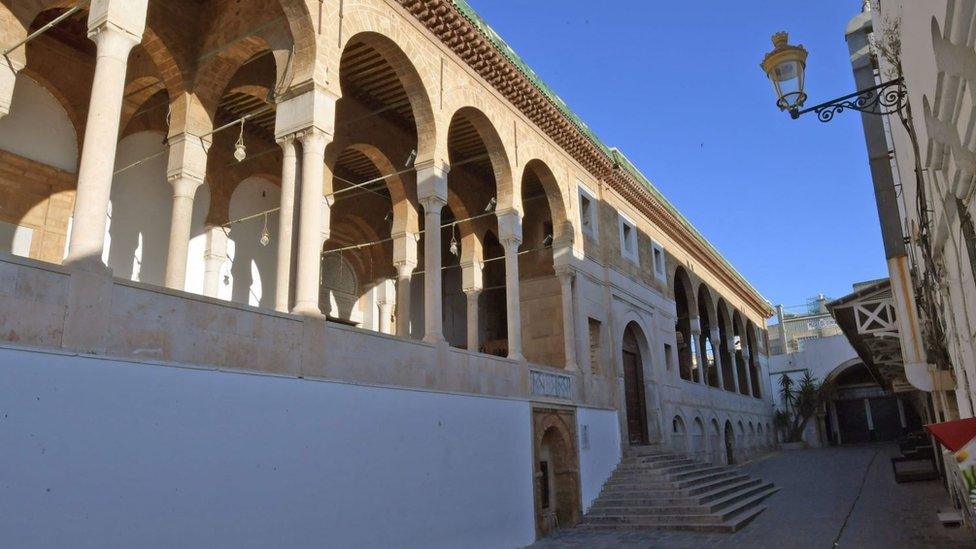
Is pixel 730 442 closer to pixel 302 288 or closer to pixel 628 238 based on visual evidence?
pixel 628 238

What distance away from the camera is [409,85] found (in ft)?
34.3

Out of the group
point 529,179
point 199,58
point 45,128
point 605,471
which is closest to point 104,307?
point 199,58

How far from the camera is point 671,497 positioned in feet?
41.7

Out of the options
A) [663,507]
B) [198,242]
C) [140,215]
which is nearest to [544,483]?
[663,507]

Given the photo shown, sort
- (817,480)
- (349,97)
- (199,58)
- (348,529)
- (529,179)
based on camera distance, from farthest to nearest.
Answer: (817,480) → (529,179) → (349,97) → (199,58) → (348,529)

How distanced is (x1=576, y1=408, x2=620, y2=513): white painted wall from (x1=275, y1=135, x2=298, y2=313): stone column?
7.13 meters

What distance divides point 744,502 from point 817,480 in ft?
20.5

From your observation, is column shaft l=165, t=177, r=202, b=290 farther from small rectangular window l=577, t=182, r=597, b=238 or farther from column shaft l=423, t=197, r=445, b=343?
small rectangular window l=577, t=182, r=597, b=238

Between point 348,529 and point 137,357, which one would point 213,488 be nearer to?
point 137,357

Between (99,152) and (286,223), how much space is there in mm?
2472

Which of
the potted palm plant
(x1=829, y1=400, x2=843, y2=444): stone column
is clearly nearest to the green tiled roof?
the potted palm plant

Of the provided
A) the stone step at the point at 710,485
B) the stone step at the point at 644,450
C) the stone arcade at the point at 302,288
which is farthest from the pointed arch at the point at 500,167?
the stone step at the point at 644,450

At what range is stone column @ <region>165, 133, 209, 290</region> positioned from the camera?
30.5ft

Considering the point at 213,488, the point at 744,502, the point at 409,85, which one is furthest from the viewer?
the point at 744,502
